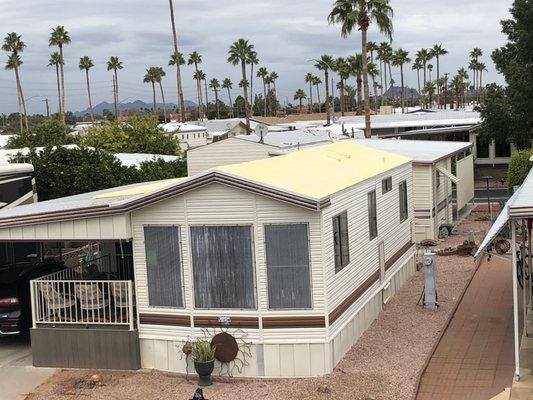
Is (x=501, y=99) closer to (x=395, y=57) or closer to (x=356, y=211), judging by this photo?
(x=356, y=211)

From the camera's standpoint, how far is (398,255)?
671 inches

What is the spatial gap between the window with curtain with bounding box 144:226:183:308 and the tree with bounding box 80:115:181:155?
85.5 feet

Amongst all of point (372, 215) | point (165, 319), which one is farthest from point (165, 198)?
point (372, 215)

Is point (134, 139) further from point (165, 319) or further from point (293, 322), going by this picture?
point (293, 322)

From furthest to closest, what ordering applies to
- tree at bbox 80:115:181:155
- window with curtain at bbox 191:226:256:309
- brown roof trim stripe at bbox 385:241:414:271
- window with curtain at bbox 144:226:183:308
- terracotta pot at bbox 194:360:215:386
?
1. tree at bbox 80:115:181:155
2. brown roof trim stripe at bbox 385:241:414:271
3. window with curtain at bbox 144:226:183:308
4. window with curtain at bbox 191:226:256:309
5. terracotta pot at bbox 194:360:215:386

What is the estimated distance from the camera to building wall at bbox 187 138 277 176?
26.6 m

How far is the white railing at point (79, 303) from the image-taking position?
39.9 ft

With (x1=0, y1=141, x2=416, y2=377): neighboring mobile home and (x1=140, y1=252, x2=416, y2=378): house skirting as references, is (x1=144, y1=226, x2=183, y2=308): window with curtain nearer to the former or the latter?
(x1=0, y1=141, x2=416, y2=377): neighboring mobile home

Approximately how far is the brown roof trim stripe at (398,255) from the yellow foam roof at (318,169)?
1.96 m

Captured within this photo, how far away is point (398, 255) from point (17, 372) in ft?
28.8

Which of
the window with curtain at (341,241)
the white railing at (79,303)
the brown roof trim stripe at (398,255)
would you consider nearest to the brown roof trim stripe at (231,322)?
the white railing at (79,303)

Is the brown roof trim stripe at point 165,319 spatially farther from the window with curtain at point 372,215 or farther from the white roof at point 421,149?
the white roof at point 421,149

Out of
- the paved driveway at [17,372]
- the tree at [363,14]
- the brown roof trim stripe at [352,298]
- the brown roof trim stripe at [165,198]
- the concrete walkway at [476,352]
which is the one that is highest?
the tree at [363,14]

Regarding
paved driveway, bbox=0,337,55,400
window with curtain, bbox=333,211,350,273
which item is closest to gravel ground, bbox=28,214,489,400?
paved driveway, bbox=0,337,55,400
